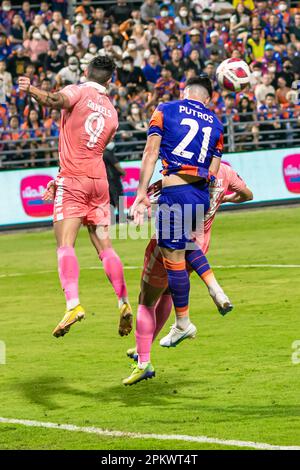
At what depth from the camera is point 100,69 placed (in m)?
11.4

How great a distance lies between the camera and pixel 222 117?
101ft

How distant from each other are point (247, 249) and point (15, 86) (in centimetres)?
961

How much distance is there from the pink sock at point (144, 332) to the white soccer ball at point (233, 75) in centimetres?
293

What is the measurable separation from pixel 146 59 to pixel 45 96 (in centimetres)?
2093

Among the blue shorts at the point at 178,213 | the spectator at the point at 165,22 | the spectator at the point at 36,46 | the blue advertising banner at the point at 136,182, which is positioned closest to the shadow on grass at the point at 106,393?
the blue shorts at the point at 178,213

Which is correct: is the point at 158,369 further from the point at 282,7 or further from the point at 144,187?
the point at 282,7

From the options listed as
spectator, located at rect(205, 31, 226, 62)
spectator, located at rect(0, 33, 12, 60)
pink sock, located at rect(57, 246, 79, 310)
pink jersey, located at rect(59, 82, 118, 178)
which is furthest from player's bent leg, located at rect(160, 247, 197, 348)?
spectator, located at rect(205, 31, 226, 62)

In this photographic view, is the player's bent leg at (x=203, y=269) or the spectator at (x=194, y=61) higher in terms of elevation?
the player's bent leg at (x=203, y=269)

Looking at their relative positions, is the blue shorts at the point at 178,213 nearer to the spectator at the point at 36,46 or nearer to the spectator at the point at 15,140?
the spectator at the point at 15,140

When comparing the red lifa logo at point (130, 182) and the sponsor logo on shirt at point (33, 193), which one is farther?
the red lifa logo at point (130, 182)

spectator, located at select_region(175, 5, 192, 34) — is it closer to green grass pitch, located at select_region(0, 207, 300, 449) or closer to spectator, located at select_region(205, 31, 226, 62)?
spectator, located at select_region(205, 31, 226, 62)

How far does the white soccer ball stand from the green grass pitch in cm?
288

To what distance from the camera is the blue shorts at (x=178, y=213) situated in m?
10.3

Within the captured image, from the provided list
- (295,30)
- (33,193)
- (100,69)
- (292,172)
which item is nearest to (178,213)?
(100,69)
